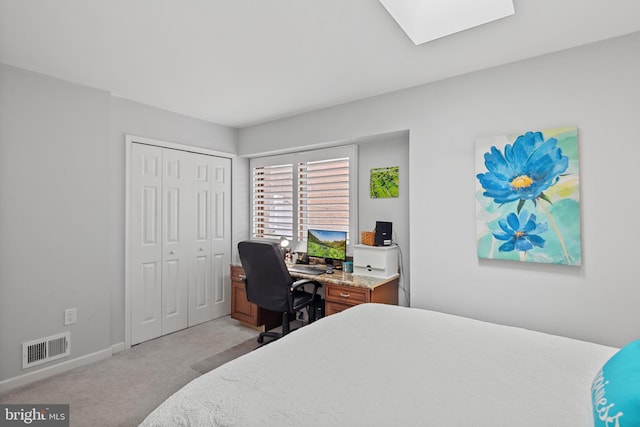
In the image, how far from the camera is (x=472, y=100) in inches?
102

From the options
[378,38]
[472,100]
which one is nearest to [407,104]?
[472,100]

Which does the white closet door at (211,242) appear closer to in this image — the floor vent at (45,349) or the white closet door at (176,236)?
the white closet door at (176,236)

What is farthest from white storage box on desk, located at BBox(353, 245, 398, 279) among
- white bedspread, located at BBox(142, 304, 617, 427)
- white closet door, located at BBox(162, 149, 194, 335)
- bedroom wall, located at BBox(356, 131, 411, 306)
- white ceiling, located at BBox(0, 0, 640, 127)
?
white closet door, located at BBox(162, 149, 194, 335)

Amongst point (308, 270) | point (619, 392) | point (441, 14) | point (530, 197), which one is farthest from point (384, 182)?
point (619, 392)

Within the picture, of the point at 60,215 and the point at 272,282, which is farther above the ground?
the point at 60,215

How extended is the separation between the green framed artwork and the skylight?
1510 millimetres

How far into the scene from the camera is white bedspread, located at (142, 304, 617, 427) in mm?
1039

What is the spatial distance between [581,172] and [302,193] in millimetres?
2746

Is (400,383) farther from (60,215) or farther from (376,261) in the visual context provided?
(60,215)

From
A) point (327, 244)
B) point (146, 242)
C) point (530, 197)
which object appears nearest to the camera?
point (530, 197)

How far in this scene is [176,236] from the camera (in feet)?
12.3

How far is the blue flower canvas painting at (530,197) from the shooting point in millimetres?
2174

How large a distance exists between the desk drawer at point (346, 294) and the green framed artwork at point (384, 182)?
3.54ft

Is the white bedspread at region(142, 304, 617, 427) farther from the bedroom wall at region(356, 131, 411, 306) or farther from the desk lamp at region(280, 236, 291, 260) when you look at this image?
the desk lamp at region(280, 236, 291, 260)
